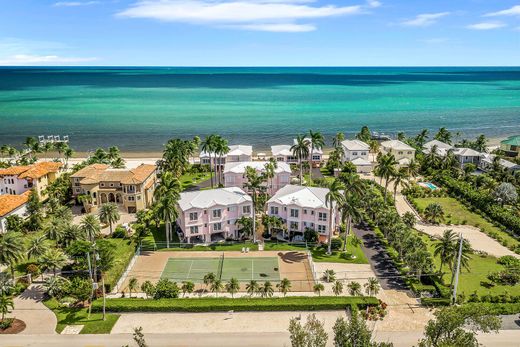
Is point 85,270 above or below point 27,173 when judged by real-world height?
below

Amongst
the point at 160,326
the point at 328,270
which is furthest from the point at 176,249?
the point at 328,270

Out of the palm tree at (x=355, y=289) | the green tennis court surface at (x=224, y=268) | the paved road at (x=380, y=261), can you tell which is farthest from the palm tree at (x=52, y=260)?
the paved road at (x=380, y=261)

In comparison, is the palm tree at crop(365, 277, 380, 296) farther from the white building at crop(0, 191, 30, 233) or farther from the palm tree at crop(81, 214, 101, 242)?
the white building at crop(0, 191, 30, 233)

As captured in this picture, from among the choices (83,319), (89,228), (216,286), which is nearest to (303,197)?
(216,286)

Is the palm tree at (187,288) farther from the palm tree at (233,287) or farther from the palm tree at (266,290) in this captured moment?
the palm tree at (266,290)

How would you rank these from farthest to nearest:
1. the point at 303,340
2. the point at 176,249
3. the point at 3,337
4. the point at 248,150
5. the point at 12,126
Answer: the point at 12,126 < the point at 248,150 < the point at 176,249 < the point at 3,337 < the point at 303,340

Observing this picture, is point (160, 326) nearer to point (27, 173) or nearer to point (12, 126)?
point (27, 173)
